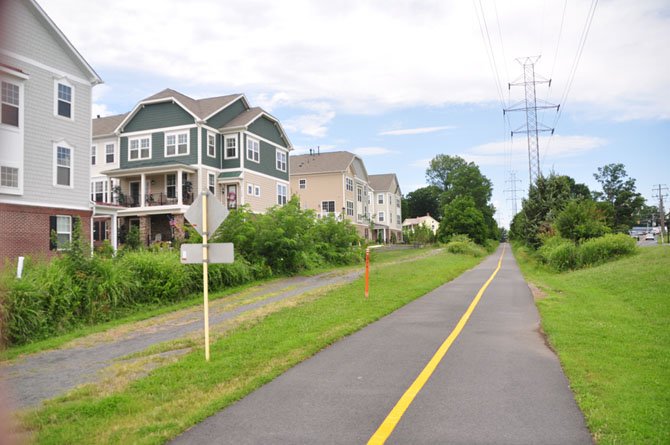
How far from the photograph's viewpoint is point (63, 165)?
23.9 meters

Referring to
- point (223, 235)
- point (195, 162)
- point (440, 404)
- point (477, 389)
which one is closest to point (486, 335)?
point (477, 389)

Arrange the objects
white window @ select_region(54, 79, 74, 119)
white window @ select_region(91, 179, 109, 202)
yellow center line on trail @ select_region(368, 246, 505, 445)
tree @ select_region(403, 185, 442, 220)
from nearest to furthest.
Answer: yellow center line on trail @ select_region(368, 246, 505, 445), white window @ select_region(54, 79, 74, 119), white window @ select_region(91, 179, 109, 202), tree @ select_region(403, 185, 442, 220)

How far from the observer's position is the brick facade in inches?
834

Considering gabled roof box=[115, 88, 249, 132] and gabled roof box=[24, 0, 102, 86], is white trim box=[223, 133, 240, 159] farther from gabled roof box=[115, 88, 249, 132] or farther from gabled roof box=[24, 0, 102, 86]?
gabled roof box=[24, 0, 102, 86]

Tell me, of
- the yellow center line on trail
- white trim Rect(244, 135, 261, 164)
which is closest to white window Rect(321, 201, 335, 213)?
white trim Rect(244, 135, 261, 164)

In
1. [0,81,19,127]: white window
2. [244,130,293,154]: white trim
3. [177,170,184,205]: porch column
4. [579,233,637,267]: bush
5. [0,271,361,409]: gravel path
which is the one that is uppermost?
[244,130,293,154]: white trim

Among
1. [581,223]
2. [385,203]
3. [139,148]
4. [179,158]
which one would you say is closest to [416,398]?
[581,223]

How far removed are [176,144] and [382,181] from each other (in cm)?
4686

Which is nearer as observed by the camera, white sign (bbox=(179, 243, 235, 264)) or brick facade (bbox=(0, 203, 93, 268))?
white sign (bbox=(179, 243, 235, 264))

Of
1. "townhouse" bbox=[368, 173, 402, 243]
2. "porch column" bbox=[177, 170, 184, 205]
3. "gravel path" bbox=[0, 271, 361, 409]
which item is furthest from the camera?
"townhouse" bbox=[368, 173, 402, 243]

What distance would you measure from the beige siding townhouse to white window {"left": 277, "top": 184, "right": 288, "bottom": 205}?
11.6m

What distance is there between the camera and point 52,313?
11.9 metres

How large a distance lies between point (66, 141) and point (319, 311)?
1720 cm

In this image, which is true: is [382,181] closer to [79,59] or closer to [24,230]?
[79,59]
